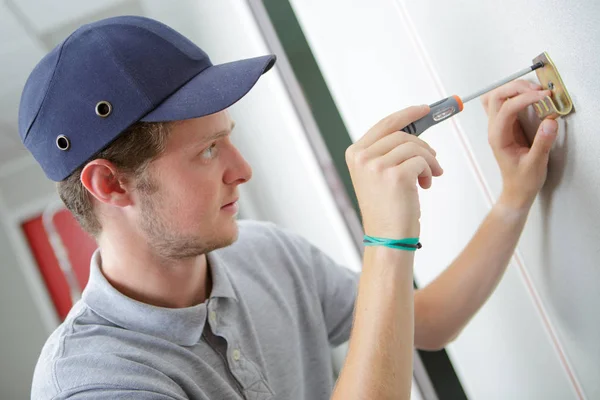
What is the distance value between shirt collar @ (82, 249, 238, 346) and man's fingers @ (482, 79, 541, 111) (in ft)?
1.90

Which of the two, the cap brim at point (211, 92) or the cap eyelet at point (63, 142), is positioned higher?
the cap eyelet at point (63, 142)

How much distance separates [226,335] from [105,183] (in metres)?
0.33

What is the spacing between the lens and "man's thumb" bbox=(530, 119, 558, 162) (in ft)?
2.19

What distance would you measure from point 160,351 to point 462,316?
52 centimetres

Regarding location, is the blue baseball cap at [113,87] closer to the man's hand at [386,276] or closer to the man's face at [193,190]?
the man's face at [193,190]

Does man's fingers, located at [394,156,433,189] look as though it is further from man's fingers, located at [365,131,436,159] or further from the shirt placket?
the shirt placket

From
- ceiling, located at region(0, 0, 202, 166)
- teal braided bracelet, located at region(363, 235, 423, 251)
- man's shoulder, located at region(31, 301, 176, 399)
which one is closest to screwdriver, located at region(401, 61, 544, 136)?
teal braided bracelet, located at region(363, 235, 423, 251)

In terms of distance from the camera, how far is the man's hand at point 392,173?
658 mm

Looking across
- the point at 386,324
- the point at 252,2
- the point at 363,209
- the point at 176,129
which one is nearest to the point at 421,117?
the point at 363,209

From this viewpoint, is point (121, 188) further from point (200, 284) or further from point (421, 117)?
point (421, 117)

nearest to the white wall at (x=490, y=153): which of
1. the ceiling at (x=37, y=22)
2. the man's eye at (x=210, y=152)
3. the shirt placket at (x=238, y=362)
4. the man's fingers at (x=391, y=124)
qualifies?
the man's fingers at (x=391, y=124)

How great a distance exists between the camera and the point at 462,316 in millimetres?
930

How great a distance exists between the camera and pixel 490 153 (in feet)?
2.66

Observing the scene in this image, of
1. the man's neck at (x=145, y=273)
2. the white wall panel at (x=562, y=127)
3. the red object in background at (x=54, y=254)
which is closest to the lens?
the white wall panel at (x=562, y=127)
